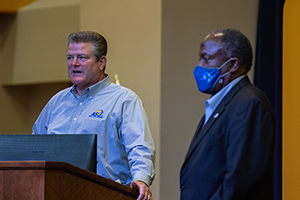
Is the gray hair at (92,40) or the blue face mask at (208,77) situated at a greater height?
the gray hair at (92,40)

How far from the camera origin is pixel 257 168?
6.24 feet

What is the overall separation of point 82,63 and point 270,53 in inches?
115

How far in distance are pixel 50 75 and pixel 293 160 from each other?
182 inches

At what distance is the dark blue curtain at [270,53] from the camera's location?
510 cm

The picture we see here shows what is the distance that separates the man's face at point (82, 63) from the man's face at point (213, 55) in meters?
0.86


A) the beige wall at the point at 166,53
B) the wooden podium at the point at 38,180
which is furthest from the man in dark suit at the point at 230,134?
the beige wall at the point at 166,53

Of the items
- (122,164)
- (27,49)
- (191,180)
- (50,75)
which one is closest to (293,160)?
(122,164)

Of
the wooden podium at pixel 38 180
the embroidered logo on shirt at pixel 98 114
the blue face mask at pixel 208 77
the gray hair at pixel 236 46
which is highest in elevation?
the gray hair at pixel 236 46

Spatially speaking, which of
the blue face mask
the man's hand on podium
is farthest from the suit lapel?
the man's hand on podium

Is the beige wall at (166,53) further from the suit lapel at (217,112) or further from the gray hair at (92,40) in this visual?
the suit lapel at (217,112)

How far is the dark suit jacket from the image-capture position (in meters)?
1.91

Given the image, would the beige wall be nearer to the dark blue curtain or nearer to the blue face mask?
the dark blue curtain

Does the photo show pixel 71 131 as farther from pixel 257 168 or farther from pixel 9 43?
pixel 9 43

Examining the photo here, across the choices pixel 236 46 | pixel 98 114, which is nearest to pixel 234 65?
pixel 236 46
